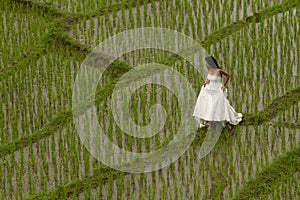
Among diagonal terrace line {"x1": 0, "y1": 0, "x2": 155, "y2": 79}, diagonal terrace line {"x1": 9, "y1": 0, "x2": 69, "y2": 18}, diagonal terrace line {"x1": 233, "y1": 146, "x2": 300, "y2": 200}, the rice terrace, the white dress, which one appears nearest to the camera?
diagonal terrace line {"x1": 233, "y1": 146, "x2": 300, "y2": 200}

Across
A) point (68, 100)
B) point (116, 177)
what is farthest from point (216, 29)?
point (116, 177)

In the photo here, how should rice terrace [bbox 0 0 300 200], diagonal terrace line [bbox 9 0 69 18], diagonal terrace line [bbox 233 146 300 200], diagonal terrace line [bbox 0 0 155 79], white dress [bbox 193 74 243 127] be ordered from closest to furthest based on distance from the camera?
diagonal terrace line [bbox 233 146 300 200], rice terrace [bbox 0 0 300 200], white dress [bbox 193 74 243 127], diagonal terrace line [bbox 0 0 155 79], diagonal terrace line [bbox 9 0 69 18]

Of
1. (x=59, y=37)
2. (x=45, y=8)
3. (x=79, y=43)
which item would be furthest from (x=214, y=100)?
(x=45, y=8)

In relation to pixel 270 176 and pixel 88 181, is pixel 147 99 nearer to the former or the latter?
pixel 88 181

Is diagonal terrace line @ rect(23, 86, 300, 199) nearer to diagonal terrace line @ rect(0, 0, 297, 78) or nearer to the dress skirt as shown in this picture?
the dress skirt

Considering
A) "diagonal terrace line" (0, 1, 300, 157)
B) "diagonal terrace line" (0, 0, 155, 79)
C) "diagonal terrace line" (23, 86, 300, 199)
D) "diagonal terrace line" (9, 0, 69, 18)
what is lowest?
"diagonal terrace line" (23, 86, 300, 199)

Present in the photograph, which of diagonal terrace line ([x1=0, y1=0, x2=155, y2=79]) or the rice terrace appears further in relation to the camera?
diagonal terrace line ([x1=0, y1=0, x2=155, y2=79])

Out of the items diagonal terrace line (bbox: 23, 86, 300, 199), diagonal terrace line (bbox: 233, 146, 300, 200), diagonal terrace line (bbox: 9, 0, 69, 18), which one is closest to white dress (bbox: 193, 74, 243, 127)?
diagonal terrace line (bbox: 23, 86, 300, 199)
